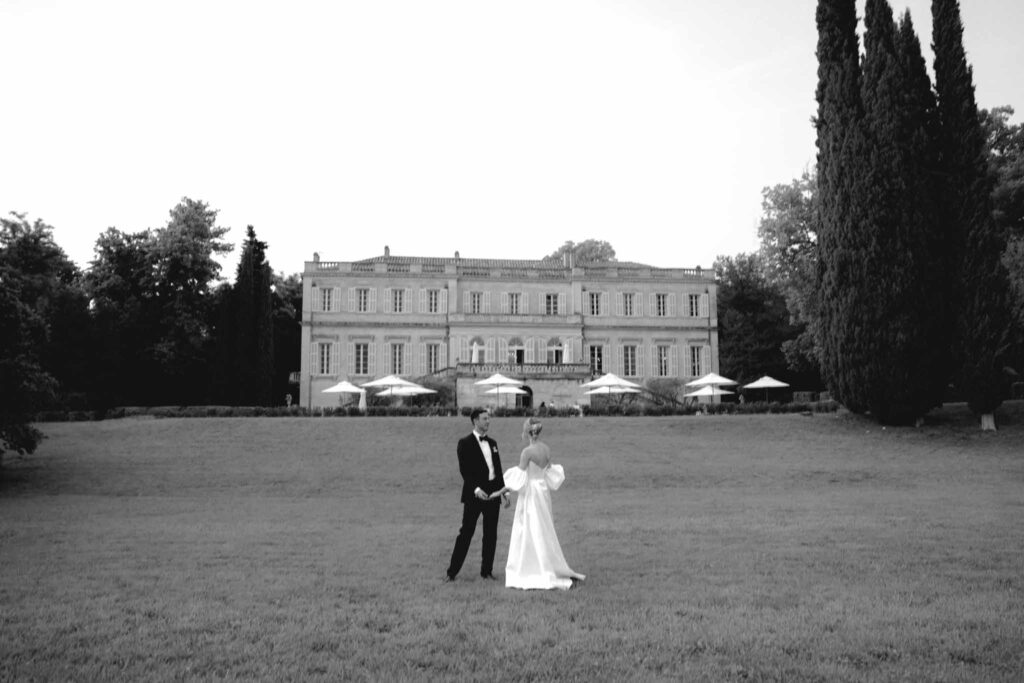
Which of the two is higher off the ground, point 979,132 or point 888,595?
point 979,132

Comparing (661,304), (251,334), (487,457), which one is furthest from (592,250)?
(487,457)

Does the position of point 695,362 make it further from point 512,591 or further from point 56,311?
point 512,591

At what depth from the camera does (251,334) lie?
4225 cm

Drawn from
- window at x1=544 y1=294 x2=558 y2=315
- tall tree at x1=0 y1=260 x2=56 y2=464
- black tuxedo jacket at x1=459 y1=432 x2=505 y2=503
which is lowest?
black tuxedo jacket at x1=459 y1=432 x2=505 y2=503

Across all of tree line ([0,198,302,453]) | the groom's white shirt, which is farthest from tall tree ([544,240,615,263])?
the groom's white shirt

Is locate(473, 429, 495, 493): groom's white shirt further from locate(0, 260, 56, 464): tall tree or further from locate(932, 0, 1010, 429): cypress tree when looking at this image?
locate(932, 0, 1010, 429): cypress tree

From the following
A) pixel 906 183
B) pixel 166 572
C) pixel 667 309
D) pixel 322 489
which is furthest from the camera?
pixel 667 309

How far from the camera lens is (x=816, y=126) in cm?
2839

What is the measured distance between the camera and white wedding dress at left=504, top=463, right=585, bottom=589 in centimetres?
743

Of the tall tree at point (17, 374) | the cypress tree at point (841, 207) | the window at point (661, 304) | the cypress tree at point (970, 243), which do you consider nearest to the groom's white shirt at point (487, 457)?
the tall tree at point (17, 374)

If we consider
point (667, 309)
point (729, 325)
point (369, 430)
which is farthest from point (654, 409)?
point (729, 325)

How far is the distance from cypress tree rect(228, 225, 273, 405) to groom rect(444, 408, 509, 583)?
35.9 meters

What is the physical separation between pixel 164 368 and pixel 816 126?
3086cm

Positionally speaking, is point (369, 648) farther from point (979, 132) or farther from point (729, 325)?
point (729, 325)
